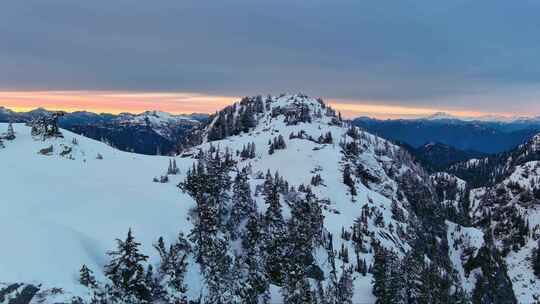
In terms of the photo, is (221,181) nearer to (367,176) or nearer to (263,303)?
(263,303)

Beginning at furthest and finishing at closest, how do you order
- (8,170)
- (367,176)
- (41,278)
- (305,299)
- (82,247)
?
(367,176), (8,170), (305,299), (82,247), (41,278)

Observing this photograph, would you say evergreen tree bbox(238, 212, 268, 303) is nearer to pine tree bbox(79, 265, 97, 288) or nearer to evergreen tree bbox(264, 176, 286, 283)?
evergreen tree bbox(264, 176, 286, 283)

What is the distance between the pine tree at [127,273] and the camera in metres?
47.4

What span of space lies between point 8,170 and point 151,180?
2543 cm

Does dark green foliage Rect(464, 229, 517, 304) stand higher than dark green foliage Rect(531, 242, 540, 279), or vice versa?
dark green foliage Rect(464, 229, 517, 304)

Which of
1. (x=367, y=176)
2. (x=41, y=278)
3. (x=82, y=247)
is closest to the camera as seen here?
(x=41, y=278)

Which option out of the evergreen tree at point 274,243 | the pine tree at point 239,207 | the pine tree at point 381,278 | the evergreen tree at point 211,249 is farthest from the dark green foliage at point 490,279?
the evergreen tree at point 211,249

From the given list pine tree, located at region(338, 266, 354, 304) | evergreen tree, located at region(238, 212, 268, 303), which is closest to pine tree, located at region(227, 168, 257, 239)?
evergreen tree, located at region(238, 212, 268, 303)

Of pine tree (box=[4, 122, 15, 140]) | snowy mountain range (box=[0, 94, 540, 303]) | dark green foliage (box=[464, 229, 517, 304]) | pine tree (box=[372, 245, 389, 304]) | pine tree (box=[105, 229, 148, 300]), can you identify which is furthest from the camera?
dark green foliage (box=[464, 229, 517, 304])

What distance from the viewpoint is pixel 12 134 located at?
93.5 m

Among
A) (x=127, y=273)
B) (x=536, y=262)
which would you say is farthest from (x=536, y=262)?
(x=127, y=273)

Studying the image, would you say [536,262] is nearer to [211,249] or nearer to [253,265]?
[253,265]

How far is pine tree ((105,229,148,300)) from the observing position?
47406mm

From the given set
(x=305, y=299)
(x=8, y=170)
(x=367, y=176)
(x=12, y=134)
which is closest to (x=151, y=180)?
(x=8, y=170)
